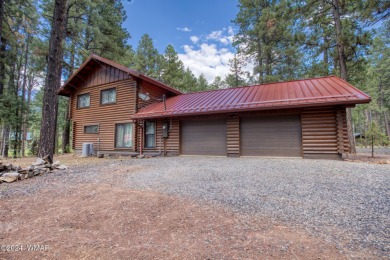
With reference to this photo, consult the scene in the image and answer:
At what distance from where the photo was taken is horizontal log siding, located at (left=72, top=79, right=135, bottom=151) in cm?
1128

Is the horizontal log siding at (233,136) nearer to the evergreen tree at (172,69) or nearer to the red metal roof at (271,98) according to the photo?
the red metal roof at (271,98)

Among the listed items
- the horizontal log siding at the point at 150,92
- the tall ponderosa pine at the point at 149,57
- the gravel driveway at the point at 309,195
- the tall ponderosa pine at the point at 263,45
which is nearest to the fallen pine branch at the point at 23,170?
the gravel driveway at the point at 309,195

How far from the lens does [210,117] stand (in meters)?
9.29

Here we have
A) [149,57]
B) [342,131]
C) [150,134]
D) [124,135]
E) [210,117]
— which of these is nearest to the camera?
[342,131]

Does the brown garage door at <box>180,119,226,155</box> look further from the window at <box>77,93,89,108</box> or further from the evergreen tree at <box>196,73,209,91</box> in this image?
the evergreen tree at <box>196,73,209,91</box>

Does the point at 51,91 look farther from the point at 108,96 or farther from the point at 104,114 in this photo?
the point at 108,96

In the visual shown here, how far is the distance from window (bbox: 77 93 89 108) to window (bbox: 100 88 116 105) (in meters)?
1.41

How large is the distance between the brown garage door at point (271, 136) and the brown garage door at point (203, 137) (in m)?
0.97

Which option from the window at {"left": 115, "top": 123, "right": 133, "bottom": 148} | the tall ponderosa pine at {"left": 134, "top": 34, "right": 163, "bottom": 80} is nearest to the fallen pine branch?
the window at {"left": 115, "top": 123, "right": 133, "bottom": 148}

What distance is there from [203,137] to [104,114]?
6565 millimetres

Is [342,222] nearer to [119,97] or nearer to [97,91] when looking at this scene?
[119,97]

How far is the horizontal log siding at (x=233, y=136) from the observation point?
8.59 metres

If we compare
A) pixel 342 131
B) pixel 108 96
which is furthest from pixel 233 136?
pixel 108 96

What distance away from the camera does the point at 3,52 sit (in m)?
12.3
